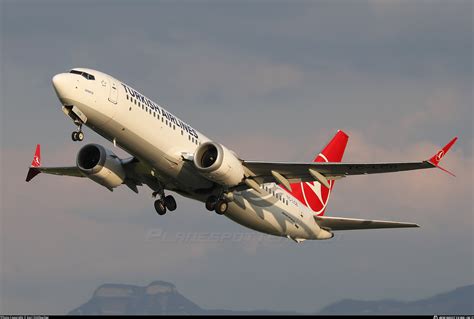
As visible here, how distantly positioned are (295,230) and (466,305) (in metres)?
31.0

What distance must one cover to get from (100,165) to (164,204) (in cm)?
415

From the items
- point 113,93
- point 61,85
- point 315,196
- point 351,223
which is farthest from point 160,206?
point 315,196

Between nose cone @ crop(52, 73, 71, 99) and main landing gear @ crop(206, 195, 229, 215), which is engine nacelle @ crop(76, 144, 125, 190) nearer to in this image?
main landing gear @ crop(206, 195, 229, 215)

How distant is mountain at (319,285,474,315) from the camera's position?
5362 centimetres

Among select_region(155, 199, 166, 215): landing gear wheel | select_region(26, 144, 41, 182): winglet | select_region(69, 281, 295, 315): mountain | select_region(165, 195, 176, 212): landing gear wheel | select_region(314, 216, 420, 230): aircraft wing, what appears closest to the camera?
select_region(155, 199, 166, 215): landing gear wheel

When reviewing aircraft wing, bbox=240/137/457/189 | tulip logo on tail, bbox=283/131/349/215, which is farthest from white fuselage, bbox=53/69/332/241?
tulip logo on tail, bbox=283/131/349/215

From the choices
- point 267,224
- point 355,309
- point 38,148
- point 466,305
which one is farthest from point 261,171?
point 466,305

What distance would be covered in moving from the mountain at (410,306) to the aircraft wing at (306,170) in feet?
53.0

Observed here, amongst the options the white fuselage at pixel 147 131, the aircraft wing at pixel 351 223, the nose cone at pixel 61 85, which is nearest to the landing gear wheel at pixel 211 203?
the white fuselage at pixel 147 131

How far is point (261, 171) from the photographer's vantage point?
1532 inches

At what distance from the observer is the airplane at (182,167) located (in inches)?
1359

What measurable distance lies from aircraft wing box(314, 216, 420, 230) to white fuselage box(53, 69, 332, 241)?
16.0 ft

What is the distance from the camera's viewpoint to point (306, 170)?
126 feet

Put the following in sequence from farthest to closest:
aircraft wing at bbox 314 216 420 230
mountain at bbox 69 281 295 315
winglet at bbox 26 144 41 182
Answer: mountain at bbox 69 281 295 315 → winglet at bbox 26 144 41 182 → aircraft wing at bbox 314 216 420 230
